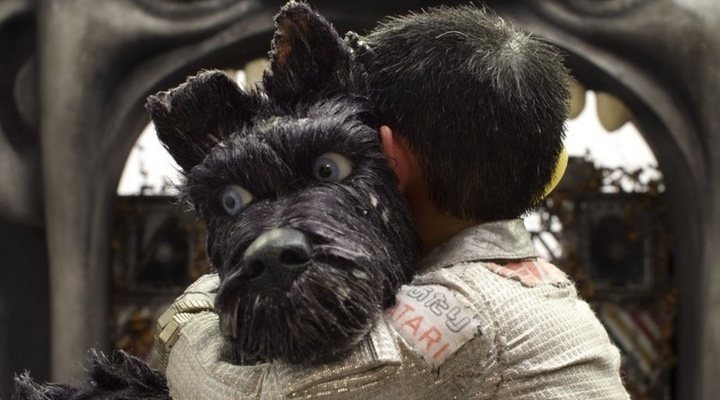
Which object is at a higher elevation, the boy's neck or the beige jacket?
the boy's neck

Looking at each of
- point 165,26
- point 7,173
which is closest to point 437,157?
point 165,26

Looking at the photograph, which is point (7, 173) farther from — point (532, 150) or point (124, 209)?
point (532, 150)

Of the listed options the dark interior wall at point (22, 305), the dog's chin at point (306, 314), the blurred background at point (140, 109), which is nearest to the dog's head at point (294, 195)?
the dog's chin at point (306, 314)

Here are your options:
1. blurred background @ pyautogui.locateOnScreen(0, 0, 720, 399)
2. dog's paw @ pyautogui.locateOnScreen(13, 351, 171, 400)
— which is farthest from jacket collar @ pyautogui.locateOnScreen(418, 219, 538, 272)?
blurred background @ pyautogui.locateOnScreen(0, 0, 720, 399)

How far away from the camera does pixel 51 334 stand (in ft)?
6.93

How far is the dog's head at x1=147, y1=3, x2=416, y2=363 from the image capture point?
26.1 inches

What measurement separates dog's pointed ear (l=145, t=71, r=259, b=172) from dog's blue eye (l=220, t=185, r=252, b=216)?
4 centimetres

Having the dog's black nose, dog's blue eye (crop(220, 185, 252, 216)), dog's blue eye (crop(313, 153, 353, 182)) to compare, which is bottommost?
the dog's black nose

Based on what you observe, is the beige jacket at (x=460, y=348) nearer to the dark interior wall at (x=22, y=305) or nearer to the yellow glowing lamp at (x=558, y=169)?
the yellow glowing lamp at (x=558, y=169)

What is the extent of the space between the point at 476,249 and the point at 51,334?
4.97 feet

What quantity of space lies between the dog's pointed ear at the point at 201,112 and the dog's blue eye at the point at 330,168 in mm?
67

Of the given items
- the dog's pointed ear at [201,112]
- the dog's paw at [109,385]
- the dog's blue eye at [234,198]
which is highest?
the dog's pointed ear at [201,112]

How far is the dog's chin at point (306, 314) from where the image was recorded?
0.66 m

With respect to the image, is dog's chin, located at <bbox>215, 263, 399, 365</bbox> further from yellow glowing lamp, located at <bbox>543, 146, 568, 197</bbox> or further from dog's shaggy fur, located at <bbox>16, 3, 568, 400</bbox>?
yellow glowing lamp, located at <bbox>543, 146, 568, 197</bbox>
